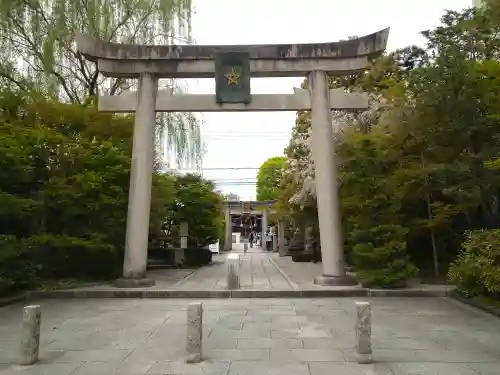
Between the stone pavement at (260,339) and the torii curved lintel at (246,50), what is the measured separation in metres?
7.14

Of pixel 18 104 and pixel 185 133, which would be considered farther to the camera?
pixel 185 133

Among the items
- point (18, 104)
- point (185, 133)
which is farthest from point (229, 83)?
point (18, 104)

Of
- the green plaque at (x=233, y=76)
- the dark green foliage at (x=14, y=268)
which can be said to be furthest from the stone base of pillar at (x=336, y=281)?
the dark green foliage at (x=14, y=268)

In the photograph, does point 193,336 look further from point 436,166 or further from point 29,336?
point 436,166

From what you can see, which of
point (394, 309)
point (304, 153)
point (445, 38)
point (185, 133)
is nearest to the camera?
point (394, 309)

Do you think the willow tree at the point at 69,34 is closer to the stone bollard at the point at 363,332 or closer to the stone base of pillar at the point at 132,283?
the stone base of pillar at the point at 132,283

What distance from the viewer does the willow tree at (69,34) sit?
46.0 feet

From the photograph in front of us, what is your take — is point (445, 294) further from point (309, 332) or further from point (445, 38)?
point (445, 38)

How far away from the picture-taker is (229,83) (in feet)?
41.8

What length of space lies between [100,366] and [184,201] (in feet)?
49.2

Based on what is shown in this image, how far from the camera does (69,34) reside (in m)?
14.6

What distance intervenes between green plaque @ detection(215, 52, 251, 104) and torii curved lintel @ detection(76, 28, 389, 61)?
241 millimetres

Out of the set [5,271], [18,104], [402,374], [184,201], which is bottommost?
[402,374]

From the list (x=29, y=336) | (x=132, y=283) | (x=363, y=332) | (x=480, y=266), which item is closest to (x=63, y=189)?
(x=132, y=283)
